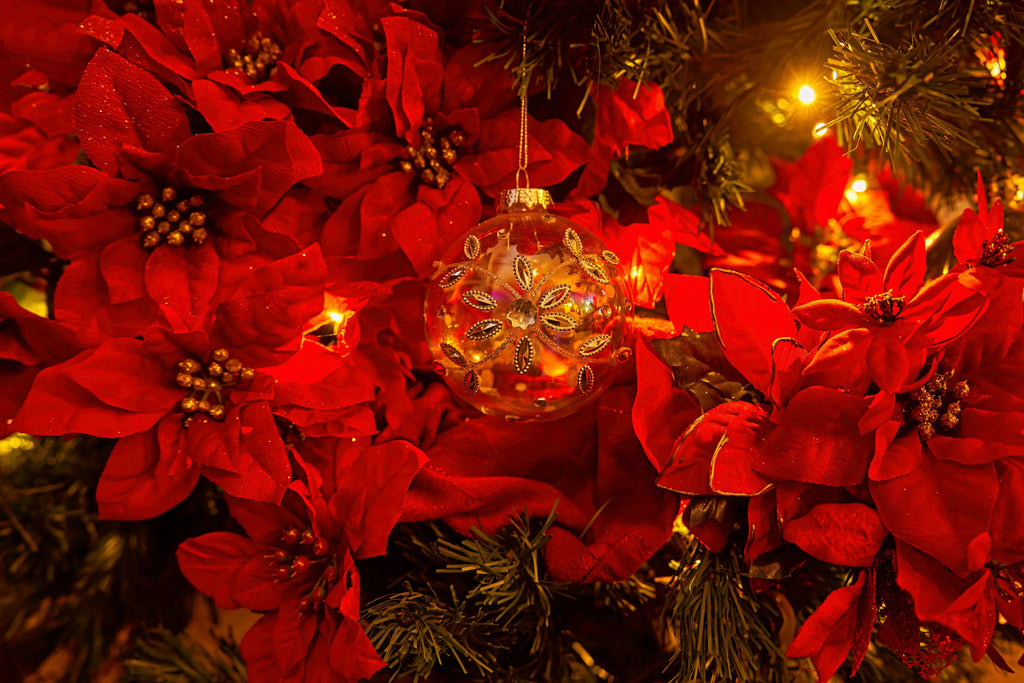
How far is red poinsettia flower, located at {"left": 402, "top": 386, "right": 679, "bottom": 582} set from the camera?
45 centimetres

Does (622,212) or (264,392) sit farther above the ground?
(622,212)

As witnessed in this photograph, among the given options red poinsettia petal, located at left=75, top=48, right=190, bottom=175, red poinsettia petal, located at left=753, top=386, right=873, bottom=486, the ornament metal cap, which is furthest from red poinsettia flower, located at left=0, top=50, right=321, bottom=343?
red poinsettia petal, located at left=753, top=386, right=873, bottom=486

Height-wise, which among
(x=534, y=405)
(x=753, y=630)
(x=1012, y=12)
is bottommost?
(x=753, y=630)

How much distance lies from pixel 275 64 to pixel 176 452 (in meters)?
0.28

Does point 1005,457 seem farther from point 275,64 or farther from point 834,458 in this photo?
point 275,64

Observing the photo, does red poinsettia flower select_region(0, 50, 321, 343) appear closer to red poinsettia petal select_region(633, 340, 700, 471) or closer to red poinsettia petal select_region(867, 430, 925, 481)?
red poinsettia petal select_region(633, 340, 700, 471)

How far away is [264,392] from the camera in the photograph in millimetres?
451

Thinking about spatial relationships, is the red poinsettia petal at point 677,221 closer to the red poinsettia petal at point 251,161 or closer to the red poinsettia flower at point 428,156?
the red poinsettia flower at point 428,156

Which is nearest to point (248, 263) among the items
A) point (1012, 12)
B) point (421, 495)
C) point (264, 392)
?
point (264, 392)

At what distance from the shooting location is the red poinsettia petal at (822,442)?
379 millimetres

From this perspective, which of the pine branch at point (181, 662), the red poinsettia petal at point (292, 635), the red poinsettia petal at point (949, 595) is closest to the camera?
the red poinsettia petal at point (949, 595)

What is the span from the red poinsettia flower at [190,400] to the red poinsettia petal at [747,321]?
10.2 inches

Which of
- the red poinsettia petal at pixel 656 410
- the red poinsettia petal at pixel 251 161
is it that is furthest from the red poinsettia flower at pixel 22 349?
the red poinsettia petal at pixel 656 410

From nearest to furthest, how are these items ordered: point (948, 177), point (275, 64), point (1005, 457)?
1. point (1005, 457)
2. point (275, 64)
3. point (948, 177)
